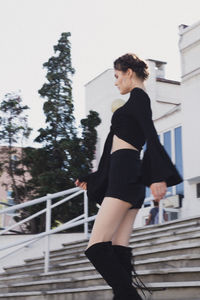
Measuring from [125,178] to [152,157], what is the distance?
0.67 feet

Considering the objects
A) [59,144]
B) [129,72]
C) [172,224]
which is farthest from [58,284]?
[59,144]

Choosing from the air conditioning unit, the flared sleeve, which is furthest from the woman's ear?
the air conditioning unit

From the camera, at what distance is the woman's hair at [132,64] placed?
351 cm

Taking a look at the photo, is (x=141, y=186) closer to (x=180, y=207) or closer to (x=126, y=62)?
(x=126, y=62)

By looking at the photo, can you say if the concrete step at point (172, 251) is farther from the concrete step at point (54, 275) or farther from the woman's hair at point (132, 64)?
the woman's hair at point (132, 64)

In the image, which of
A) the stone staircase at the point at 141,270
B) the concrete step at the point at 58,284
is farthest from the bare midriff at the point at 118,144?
the concrete step at the point at 58,284

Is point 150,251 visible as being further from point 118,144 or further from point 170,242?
point 118,144

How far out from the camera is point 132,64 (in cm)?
351

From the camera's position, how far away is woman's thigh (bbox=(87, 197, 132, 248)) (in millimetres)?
3219

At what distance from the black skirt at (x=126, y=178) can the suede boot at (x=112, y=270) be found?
0.91 ft

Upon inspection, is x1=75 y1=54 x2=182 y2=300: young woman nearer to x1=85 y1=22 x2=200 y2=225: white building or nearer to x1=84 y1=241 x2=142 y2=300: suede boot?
x1=84 y1=241 x2=142 y2=300: suede boot

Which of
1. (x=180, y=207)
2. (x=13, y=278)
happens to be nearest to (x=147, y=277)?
(x=13, y=278)

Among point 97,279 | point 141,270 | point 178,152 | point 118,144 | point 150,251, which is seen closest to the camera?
point 118,144

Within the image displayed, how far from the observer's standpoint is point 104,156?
354 cm
